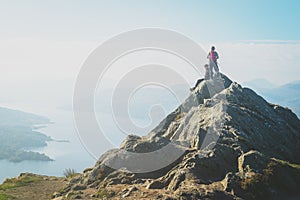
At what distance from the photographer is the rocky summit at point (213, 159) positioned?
51.9 feet

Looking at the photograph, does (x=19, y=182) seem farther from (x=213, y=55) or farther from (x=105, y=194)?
(x=213, y=55)

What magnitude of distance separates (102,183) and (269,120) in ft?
41.0

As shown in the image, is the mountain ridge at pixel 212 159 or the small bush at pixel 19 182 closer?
the mountain ridge at pixel 212 159

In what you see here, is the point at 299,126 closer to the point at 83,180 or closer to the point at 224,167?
the point at 224,167

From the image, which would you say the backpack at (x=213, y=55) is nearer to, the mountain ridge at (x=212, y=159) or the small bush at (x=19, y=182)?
the mountain ridge at (x=212, y=159)

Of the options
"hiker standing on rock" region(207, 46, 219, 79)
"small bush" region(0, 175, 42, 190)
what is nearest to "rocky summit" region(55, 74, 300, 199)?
"hiker standing on rock" region(207, 46, 219, 79)

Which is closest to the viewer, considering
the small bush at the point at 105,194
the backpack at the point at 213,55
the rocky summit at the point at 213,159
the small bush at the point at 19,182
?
the rocky summit at the point at 213,159

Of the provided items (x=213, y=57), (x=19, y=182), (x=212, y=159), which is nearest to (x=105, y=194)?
(x=212, y=159)

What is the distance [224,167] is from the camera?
17.7 meters

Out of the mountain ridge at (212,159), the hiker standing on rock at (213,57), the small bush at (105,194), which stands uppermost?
the hiker standing on rock at (213,57)

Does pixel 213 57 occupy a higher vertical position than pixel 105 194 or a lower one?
higher

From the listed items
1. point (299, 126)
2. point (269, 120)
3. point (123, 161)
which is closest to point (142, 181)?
point (123, 161)

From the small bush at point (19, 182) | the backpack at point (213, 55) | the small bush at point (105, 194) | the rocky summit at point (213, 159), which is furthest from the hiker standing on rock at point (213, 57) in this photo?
the small bush at point (19, 182)

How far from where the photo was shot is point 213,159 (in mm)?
17797
